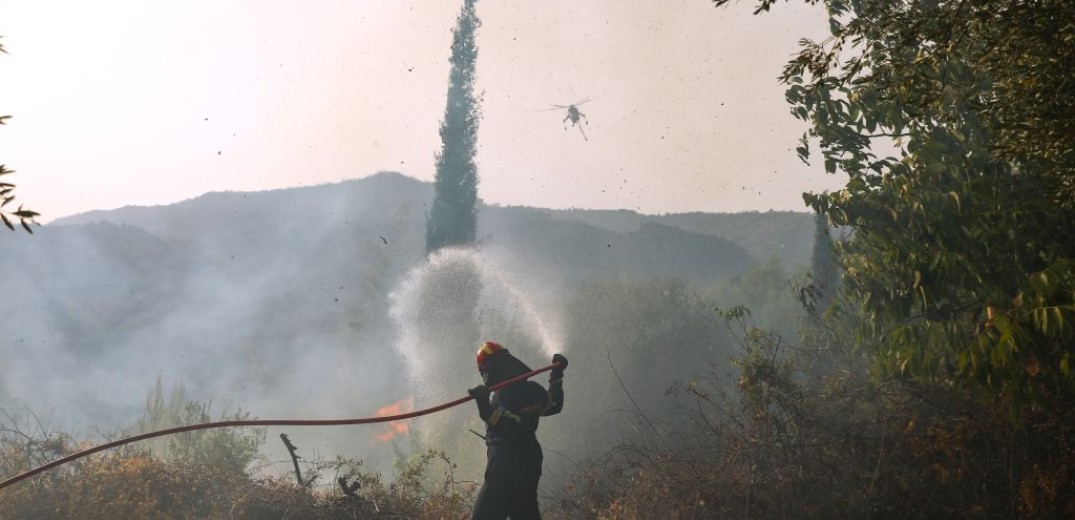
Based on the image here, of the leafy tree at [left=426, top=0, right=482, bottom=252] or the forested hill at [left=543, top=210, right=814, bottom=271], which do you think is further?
the forested hill at [left=543, top=210, right=814, bottom=271]

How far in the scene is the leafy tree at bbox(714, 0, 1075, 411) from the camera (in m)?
6.59

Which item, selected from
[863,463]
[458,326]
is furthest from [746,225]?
[863,463]

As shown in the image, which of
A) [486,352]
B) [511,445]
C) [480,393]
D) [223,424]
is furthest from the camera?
[486,352]

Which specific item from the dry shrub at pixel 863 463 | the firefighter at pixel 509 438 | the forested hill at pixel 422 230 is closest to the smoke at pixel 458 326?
the dry shrub at pixel 863 463

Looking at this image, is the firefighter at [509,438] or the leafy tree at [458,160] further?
the leafy tree at [458,160]

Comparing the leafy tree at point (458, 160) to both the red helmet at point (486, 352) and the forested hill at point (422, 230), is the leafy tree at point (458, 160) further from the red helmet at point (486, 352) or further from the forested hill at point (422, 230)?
the forested hill at point (422, 230)

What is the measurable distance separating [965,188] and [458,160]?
3119 centimetres

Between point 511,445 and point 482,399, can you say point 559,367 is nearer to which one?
point 511,445

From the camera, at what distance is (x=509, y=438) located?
9.50 m

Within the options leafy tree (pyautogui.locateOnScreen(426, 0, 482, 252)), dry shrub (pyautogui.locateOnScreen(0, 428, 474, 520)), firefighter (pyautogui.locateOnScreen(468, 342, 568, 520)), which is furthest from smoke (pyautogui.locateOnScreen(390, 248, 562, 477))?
firefighter (pyautogui.locateOnScreen(468, 342, 568, 520))

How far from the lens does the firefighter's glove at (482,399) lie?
29.8 ft

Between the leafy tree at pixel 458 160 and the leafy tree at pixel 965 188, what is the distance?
26240 millimetres

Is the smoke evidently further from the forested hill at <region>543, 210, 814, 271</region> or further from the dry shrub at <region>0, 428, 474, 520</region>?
the forested hill at <region>543, 210, 814, 271</region>

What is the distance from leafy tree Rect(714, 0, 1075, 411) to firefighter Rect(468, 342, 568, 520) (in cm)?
390
